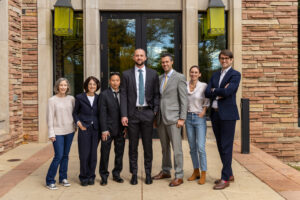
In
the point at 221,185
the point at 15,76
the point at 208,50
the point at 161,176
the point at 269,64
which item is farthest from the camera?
the point at 208,50

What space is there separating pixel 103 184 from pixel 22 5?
529 cm

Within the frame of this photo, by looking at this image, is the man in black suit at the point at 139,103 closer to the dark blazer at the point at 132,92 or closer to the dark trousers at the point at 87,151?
the dark blazer at the point at 132,92

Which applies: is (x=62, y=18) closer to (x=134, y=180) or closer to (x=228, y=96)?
(x=134, y=180)

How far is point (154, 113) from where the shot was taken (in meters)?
4.18

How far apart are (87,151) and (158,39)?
14.6 feet

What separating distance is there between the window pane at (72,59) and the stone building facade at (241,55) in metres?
A: 0.37

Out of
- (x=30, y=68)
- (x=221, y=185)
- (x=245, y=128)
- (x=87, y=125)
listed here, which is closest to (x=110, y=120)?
(x=87, y=125)

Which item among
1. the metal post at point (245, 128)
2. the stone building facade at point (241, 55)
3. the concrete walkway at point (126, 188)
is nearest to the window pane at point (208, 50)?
the stone building facade at point (241, 55)

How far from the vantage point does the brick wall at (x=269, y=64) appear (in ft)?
24.3

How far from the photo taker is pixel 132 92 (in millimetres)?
4105

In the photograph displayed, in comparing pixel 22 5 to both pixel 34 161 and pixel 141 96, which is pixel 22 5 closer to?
pixel 34 161

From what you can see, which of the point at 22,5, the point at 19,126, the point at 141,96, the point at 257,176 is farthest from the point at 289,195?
the point at 22,5

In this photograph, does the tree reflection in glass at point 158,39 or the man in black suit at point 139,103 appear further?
the tree reflection in glass at point 158,39

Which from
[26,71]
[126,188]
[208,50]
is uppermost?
[208,50]
